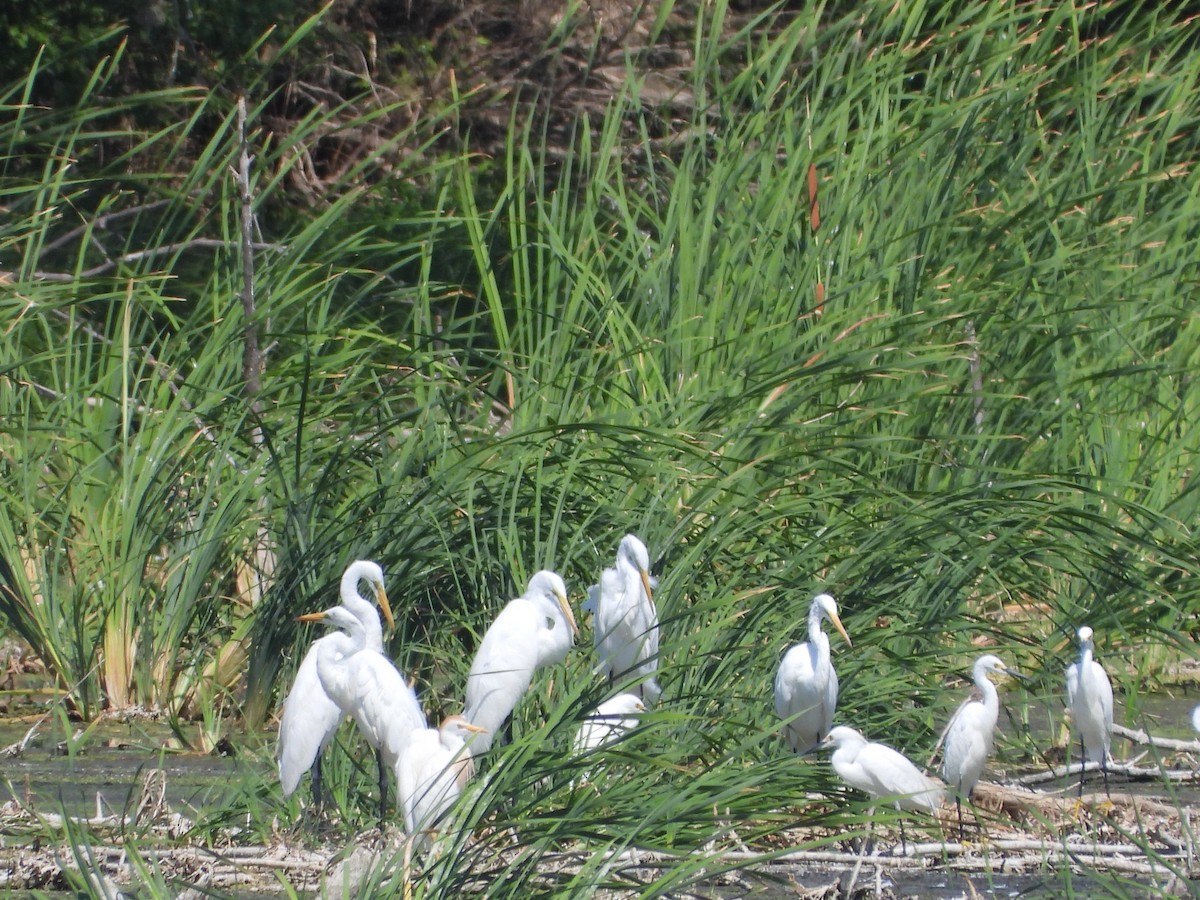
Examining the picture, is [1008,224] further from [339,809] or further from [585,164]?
[339,809]

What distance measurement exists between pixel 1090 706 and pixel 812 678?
69 cm

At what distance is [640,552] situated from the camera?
4.18 meters

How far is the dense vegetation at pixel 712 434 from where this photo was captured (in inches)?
174

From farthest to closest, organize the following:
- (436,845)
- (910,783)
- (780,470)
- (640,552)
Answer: (780,470) → (640,552) → (910,783) → (436,845)

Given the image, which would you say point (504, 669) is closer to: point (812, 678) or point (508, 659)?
point (508, 659)

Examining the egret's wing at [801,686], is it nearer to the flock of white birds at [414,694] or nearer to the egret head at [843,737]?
the egret head at [843,737]

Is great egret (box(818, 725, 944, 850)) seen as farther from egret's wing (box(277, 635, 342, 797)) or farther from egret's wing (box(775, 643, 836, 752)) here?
egret's wing (box(277, 635, 342, 797))

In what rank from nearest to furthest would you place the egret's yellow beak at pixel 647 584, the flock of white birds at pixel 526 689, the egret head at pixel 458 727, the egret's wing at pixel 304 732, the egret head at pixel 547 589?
the egret head at pixel 458 727 < the flock of white birds at pixel 526 689 < the egret's wing at pixel 304 732 < the egret head at pixel 547 589 < the egret's yellow beak at pixel 647 584

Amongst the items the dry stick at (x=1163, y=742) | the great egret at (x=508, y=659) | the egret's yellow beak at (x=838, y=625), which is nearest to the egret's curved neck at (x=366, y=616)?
the great egret at (x=508, y=659)

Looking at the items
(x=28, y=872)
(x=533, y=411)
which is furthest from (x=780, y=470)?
(x=28, y=872)

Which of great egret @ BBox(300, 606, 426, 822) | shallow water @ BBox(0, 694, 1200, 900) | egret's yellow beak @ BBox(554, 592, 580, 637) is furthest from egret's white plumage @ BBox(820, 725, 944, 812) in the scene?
great egret @ BBox(300, 606, 426, 822)

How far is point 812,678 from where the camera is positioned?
390 cm

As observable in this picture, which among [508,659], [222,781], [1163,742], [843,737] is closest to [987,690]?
[843,737]

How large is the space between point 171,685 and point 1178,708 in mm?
3022
